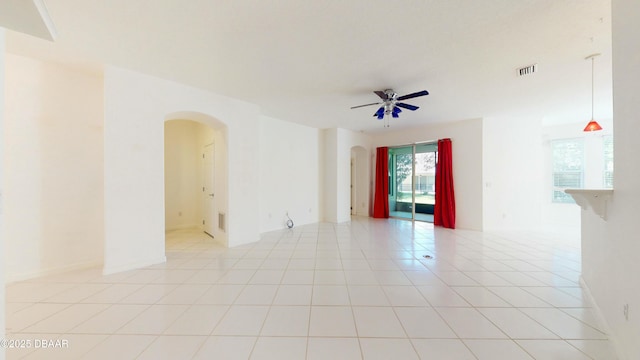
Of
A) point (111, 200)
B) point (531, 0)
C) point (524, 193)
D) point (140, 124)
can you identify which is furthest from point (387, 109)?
point (524, 193)

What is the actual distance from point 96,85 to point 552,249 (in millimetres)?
7862

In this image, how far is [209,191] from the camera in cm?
511

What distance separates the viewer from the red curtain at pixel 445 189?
19.4 ft

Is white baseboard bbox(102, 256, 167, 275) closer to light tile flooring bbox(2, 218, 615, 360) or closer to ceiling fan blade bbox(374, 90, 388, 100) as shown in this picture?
light tile flooring bbox(2, 218, 615, 360)

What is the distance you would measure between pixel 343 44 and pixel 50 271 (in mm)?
4624

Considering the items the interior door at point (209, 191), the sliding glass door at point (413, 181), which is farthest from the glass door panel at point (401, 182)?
the interior door at point (209, 191)

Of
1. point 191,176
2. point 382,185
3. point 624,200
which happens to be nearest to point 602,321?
point 624,200

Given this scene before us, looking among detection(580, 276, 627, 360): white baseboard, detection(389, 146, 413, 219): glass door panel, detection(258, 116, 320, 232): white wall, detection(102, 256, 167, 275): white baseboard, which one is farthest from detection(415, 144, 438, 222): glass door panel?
detection(102, 256, 167, 275): white baseboard

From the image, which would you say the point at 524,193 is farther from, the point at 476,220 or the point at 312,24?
the point at 312,24

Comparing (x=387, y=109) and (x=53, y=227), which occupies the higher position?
(x=387, y=109)

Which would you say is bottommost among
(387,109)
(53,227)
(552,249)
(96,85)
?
(552,249)

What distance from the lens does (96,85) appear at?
→ 3.28 metres

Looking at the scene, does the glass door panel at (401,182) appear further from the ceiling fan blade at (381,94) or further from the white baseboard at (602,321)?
the white baseboard at (602,321)

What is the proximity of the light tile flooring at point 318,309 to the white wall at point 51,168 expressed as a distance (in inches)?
14.6
